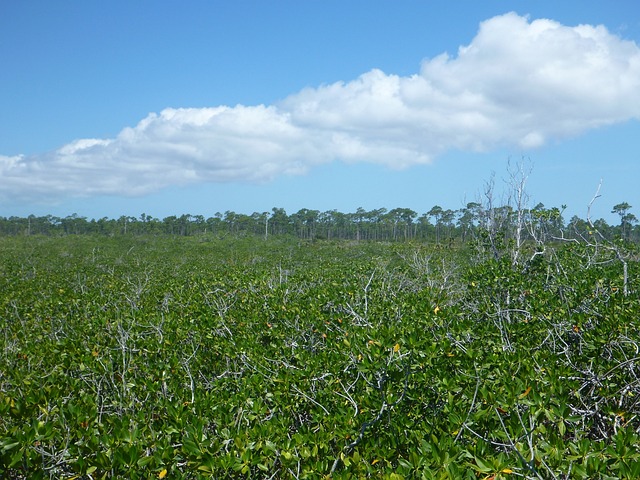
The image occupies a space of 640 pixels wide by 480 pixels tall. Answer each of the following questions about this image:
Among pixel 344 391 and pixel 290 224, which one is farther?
pixel 290 224

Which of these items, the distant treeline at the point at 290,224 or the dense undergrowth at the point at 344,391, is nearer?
the dense undergrowth at the point at 344,391

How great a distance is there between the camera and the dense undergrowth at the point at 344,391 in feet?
7.23

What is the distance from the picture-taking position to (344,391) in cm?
328

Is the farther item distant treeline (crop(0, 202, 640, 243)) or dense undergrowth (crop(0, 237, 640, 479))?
distant treeline (crop(0, 202, 640, 243))

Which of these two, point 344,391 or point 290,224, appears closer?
point 344,391

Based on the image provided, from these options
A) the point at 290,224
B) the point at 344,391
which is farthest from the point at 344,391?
the point at 290,224

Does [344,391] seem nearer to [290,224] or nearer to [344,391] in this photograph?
[344,391]

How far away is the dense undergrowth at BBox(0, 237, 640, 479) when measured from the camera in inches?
86.8

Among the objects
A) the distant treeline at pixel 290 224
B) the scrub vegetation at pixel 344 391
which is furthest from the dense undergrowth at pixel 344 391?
the distant treeline at pixel 290 224

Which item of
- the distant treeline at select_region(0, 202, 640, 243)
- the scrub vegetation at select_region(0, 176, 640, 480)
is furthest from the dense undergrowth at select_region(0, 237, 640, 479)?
the distant treeline at select_region(0, 202, 640, 243)

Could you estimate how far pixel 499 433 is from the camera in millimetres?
2344

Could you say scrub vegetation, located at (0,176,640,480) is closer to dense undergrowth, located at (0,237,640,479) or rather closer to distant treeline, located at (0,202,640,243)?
dense undergrowth, located at (0,237,640,479)

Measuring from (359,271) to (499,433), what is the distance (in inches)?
287

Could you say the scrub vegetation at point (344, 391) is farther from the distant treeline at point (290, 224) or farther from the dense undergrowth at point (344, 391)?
the distant treeline at point (290, 224)
